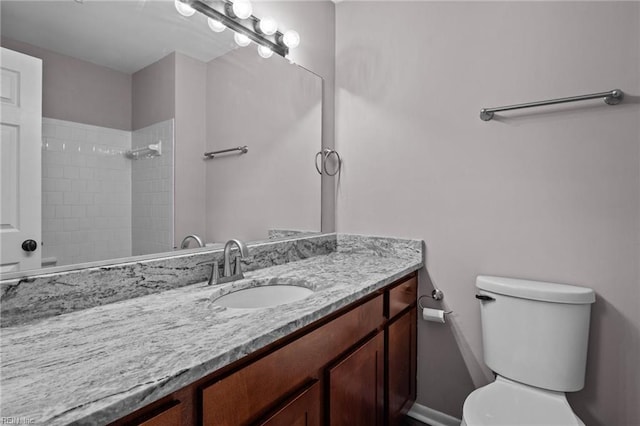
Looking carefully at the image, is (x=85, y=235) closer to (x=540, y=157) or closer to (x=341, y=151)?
(x=341, y=151)

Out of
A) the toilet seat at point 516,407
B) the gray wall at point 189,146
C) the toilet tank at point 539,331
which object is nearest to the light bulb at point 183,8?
the gray wall at point 189,146

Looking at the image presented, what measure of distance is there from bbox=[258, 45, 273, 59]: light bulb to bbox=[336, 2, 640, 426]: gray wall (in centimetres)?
55

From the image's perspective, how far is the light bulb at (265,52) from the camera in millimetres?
1615

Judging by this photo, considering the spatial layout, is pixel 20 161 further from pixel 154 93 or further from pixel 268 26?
pixel 268 26

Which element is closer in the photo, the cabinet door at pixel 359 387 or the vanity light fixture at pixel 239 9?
the cabinet door at pixel 359 387

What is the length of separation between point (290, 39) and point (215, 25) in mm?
467

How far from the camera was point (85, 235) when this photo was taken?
0.99 m

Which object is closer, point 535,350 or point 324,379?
point 324,379

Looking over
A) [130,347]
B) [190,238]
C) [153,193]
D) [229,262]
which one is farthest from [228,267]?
[130,347]

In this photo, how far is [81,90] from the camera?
38.6 inches

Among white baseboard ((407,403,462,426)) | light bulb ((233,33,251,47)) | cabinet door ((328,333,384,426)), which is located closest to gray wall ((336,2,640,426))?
white baseboard ((407,403,462,426))

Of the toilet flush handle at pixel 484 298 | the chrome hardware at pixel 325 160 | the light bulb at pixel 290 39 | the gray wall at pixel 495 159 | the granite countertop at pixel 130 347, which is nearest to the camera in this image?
the granite countertop at pixel 130 347

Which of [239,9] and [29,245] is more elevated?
[239,9]

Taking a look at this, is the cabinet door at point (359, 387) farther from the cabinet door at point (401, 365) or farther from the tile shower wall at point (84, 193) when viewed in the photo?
the tile shower wall at point (84, 193)
